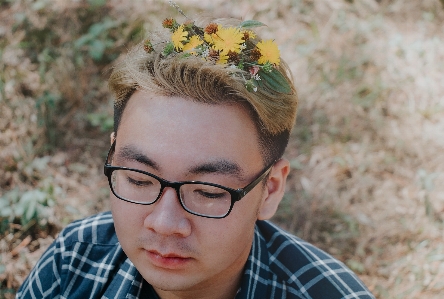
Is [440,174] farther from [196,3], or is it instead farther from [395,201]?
[196,3]

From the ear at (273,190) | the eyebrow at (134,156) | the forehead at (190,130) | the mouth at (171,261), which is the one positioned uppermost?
the forehead at (190,130)

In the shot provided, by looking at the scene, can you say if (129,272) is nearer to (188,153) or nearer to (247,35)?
(188,153)

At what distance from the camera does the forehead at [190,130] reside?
1.51m

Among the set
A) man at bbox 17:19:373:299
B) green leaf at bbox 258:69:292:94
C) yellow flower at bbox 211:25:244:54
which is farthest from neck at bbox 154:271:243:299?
yellow flower at bbox 211:25:244:54

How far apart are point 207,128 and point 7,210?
210cm

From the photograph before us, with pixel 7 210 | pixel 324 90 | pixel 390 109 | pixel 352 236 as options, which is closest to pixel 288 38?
pixel 324 90

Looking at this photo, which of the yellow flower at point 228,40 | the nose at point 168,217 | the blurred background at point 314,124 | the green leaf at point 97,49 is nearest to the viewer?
the nose at point 168,217

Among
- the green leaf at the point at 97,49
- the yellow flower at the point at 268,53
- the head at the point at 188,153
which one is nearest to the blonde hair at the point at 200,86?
the head at the point at 188,153

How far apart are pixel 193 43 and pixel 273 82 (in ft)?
1.11

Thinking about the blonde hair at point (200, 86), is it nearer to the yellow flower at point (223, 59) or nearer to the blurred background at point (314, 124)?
the yellow flower at point (223, 59)

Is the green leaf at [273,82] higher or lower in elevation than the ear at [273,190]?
higher

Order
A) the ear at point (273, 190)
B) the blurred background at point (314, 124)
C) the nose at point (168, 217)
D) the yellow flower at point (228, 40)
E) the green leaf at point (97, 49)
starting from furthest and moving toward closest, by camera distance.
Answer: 1. the green leaf at point (97, 49)
2. the blurred background at point (314, 124)
3. the ear at point (273, 190)
4. the yellow flower at point (228, 40)
5. the nose at point (168, 217)

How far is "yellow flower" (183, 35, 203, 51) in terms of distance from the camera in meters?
1.67

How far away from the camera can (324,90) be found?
4520 mm
